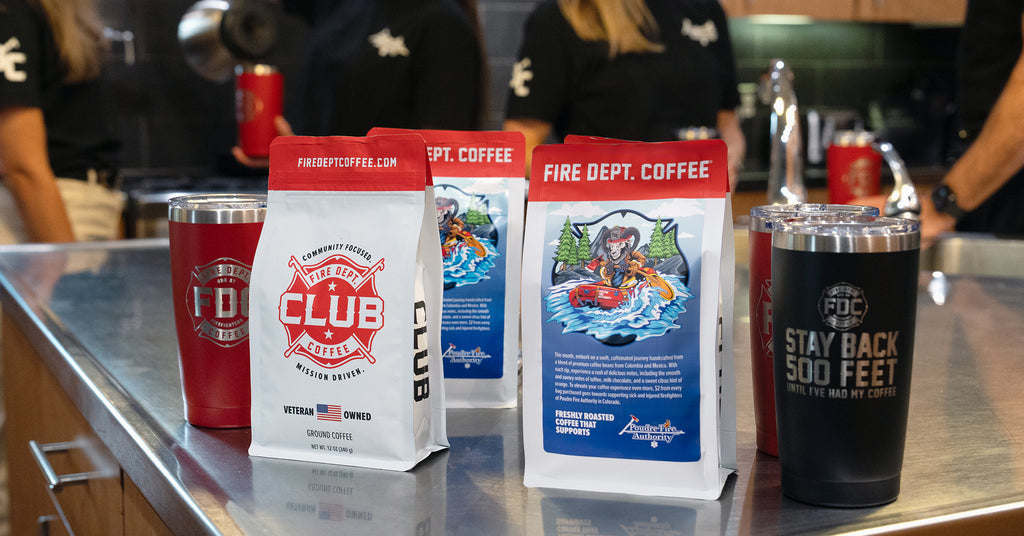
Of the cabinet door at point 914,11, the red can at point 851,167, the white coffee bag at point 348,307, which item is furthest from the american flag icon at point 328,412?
the cabinet door at point 914,11

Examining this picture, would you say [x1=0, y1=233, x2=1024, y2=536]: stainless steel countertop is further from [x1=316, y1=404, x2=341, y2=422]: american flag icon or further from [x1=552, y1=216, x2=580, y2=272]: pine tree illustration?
[x1=552, y1=216, x2=580, y2=272]: pine tree illustration

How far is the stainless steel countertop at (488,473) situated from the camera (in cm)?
50

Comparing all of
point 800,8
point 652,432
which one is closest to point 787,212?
point 652,432

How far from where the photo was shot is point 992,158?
5.20 feet

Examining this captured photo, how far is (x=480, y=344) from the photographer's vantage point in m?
0.73

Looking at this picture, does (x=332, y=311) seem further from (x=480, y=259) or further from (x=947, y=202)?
(x=947, y=202)

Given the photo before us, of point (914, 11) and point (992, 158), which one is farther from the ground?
point (914, 11)

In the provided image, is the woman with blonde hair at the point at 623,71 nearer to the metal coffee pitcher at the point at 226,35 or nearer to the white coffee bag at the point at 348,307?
the metal coffee pitcher at the point at 226,35

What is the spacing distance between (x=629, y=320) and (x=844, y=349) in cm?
12

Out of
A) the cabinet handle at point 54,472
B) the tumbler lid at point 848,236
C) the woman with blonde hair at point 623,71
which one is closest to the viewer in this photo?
the tumbler lid at point 848,236

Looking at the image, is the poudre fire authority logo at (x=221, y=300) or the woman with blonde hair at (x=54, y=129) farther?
the woman with blonde hair at (x=54, y=129)

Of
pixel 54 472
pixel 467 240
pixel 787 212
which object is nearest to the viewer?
pixel 787 212

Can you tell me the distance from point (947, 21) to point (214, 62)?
3.10 meters

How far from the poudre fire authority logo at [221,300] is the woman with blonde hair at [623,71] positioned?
149 cm
